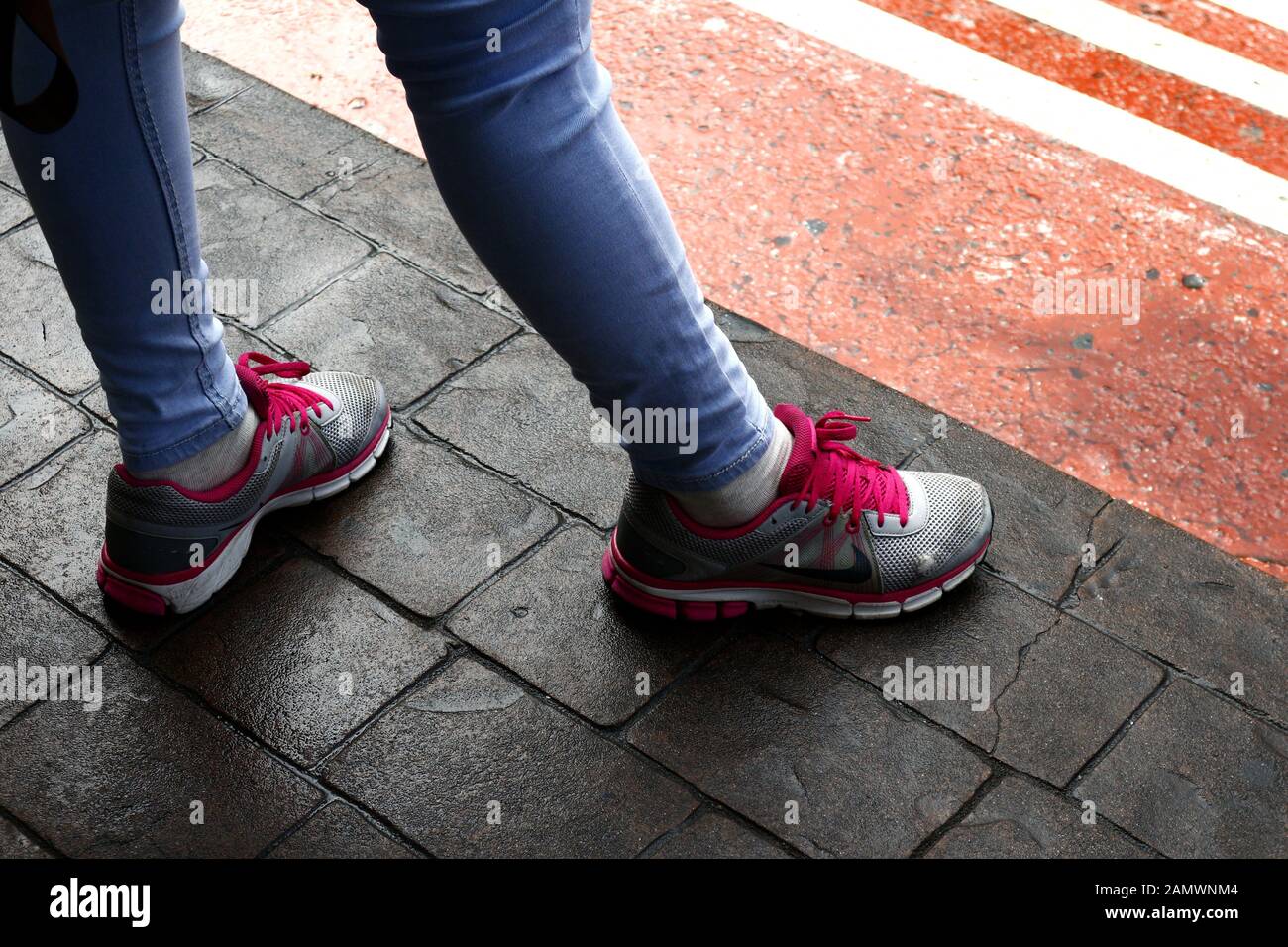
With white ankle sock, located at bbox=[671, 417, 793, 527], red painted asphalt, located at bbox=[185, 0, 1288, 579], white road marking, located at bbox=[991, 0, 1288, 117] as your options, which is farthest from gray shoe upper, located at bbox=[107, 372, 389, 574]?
white road marking, located at bbox=[991, 0, 1288, 117]

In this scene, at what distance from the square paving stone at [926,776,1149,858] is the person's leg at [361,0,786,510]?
1.89 feet

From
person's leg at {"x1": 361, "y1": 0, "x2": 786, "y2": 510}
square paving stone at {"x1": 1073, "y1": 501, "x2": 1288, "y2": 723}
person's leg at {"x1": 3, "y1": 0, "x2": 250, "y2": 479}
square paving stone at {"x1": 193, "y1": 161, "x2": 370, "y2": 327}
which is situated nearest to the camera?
person's leg at {"x1": 361, "y1": 0, "x2": 786, "y2": 510}

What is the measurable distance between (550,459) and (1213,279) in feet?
4.52

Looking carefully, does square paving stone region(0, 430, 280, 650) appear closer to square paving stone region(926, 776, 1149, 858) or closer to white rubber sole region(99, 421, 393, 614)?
white rubber sole region(99, 421, 393, 614)

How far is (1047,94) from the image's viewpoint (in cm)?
317

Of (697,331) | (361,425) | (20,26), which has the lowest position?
(361,425)

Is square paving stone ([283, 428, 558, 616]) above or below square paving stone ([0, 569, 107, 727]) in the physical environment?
above

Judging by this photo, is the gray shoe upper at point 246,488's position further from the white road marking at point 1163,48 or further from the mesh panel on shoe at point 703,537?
the white road marking at point 1163,48

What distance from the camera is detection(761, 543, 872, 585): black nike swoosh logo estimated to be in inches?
75.2

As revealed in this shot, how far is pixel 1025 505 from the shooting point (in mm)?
2146
